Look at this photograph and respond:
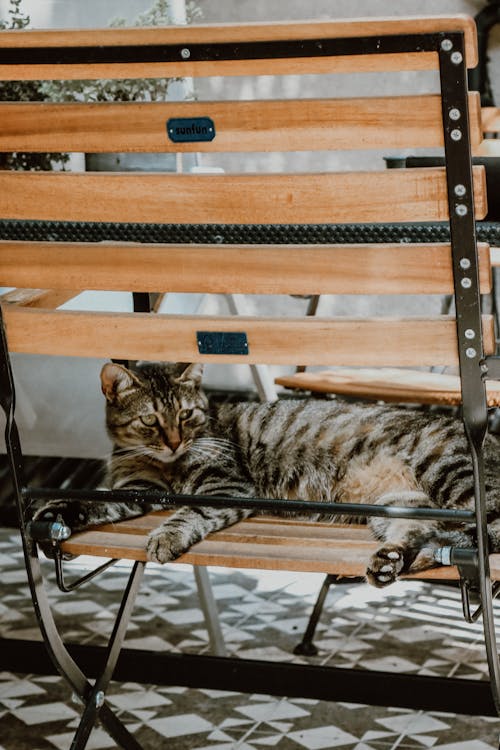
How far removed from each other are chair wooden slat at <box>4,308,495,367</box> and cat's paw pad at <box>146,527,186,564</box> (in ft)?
0.80

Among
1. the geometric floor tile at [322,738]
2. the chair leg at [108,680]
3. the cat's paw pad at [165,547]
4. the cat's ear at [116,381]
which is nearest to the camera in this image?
the cat's paw pad at [165,547]

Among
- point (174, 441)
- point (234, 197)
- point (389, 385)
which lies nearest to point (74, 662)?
point (174, 441)

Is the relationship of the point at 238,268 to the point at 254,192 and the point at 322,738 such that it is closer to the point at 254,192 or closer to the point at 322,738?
the point at 254,192

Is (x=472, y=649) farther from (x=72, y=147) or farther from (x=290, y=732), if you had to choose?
(x=72, y=147)

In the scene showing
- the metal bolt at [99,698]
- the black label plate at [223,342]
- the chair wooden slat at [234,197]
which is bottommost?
the metal bolt at [99,698]

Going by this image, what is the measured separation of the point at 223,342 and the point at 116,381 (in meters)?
0.66

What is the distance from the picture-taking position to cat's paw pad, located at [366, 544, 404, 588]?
147cm

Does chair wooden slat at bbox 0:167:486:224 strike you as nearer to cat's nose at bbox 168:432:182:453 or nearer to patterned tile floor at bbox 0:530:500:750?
cat's nose at bbox 168:432:182:453

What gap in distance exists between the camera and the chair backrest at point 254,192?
132cm

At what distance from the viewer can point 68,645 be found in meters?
1.89

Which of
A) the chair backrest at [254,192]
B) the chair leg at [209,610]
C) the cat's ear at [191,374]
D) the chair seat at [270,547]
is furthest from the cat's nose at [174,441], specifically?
the chair backrest at [254,192]

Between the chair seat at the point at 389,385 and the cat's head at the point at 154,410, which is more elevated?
the cat's head at the point at 154,410

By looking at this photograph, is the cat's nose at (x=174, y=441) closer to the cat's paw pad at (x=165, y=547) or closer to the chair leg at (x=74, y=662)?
the chair leg at (x=74, y=662)

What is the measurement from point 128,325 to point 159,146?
0.23m
